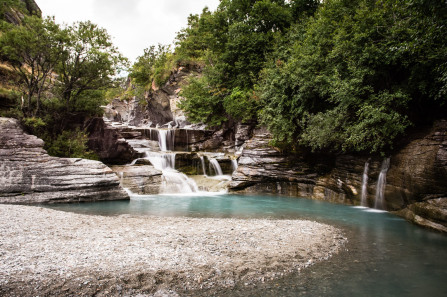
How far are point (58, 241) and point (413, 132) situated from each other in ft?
46.9

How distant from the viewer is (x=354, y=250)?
6836 mm

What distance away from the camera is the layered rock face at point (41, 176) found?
495 inches

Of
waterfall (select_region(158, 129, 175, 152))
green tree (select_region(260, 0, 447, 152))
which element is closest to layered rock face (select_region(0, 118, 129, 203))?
green tree (select_region(260, 0, 447, 152))

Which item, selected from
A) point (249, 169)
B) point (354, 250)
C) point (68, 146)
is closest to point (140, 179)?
point (68, 146)

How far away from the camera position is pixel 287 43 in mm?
21688

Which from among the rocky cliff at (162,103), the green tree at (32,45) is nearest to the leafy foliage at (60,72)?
the green tree at (32,45)

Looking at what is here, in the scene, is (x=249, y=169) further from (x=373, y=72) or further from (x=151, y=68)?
(x=151, y=68)

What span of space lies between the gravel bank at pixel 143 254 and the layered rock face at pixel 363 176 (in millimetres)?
4065

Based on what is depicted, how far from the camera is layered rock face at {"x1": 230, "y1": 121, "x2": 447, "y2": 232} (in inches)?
364

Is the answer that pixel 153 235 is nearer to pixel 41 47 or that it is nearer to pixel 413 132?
pixel 413 132

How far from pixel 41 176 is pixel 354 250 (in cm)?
1481

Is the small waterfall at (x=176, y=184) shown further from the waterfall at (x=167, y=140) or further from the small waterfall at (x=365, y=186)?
the small waterfall at (x=365, y=186)

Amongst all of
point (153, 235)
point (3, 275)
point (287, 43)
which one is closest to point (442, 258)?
point (153, 235)

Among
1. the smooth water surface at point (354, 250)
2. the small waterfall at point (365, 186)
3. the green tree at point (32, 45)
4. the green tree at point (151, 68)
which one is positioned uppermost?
the green tree at point (151, 68)
